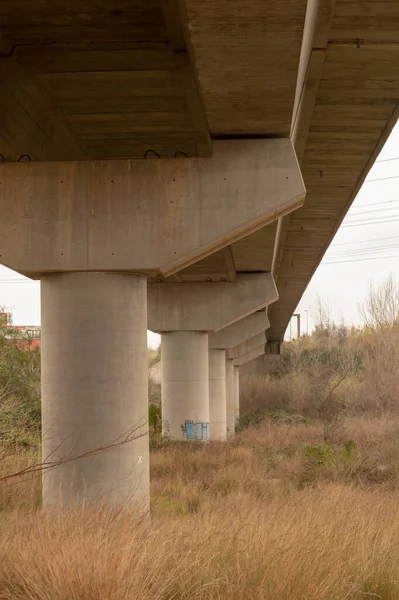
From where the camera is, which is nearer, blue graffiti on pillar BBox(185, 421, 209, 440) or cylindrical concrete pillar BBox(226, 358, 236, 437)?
blue graffiti on pillar BBox(185, 421, 209, 440)

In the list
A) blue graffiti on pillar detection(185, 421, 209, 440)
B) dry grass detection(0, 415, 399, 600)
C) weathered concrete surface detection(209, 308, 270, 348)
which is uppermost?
weathered concrete surface detection(209, 308, 270, 348)

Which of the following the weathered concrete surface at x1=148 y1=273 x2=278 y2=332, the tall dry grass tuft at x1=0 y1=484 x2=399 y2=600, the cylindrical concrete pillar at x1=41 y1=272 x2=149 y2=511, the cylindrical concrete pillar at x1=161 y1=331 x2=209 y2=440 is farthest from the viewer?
the weathered concrete surface at x1=148 y1=273 x2=278 y2=332

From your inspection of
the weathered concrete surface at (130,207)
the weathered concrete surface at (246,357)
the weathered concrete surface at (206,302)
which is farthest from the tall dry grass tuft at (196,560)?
the weathered concrete surface at (246,357)

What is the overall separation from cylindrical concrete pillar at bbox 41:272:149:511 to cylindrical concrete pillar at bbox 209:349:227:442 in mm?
22200

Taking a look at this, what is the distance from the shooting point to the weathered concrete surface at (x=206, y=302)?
78.1 feet

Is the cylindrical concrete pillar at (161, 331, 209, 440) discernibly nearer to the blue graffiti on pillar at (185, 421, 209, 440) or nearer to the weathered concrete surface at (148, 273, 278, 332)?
the blue graffiti on pillar at (185, 421, 209, 440)

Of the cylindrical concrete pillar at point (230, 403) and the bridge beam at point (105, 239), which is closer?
the bridge beam at point (105, 239)

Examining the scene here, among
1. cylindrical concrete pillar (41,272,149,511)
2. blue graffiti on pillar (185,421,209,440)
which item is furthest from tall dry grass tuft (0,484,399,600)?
blue graffiti on pillar (185,421,209,440)

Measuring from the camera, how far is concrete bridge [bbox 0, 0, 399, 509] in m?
8.00

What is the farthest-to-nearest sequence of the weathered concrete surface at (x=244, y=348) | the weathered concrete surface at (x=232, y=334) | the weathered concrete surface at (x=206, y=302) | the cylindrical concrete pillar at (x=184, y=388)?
1. the weathered concrete surface at (x=244, y=348)
2. the weathered concrete surface at (x=232, y=334)
3. the weathered concrete surface at (x=206, y=302)
4. the cylindrical concrete pillar at (x=184, y=388)

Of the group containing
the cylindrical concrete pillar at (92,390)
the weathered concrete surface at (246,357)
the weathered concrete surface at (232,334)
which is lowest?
the cylindrical concrete pillar at (92,390)

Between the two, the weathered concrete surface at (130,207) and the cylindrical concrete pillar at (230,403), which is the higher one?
the weathered concrete surface at (130,207)

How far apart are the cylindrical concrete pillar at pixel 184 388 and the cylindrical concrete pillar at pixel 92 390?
13506mm

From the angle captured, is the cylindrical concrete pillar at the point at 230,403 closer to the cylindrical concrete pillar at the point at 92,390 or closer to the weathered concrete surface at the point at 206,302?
the weathered concrete surface at the point at 206,302
